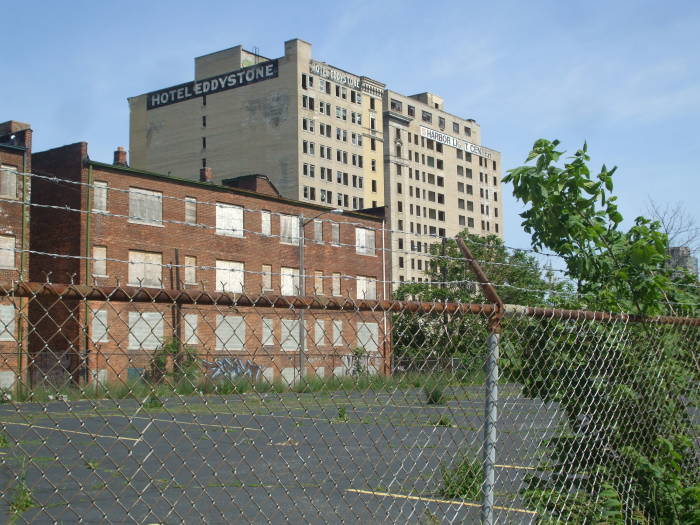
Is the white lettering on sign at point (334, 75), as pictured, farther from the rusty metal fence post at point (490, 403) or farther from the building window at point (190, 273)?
the rusty metal fence post at point (490, 403)

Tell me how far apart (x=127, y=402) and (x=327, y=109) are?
2663 inches

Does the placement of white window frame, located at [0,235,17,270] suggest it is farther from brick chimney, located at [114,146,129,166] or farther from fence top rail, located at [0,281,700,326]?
fence top rail, located at [0,281,700,326]

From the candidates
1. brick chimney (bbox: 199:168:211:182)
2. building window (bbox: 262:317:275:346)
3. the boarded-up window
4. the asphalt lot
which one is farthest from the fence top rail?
brick chimney (bbox: 199:168:211:182)

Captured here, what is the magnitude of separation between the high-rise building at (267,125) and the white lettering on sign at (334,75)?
0.11 m

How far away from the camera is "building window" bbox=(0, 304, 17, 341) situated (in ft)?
9.29

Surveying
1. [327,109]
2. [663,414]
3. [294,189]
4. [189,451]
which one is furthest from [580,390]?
[327,109]

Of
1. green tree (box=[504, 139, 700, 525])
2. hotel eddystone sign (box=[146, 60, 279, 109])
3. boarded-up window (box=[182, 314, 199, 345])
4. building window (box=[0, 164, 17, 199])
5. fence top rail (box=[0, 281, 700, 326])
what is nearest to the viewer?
fence top rail (box=[0, 281, 700, 326])

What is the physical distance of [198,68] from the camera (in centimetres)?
9038

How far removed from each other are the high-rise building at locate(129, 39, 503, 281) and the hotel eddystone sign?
105 millimetres

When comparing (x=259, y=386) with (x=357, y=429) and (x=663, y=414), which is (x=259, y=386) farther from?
(x=357, y=429)

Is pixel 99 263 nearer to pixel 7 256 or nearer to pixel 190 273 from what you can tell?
pixel 7 256

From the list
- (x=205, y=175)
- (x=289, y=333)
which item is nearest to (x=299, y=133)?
(x=205, y=175)

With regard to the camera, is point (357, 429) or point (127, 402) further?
point (127, 402)

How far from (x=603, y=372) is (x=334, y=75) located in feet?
284
